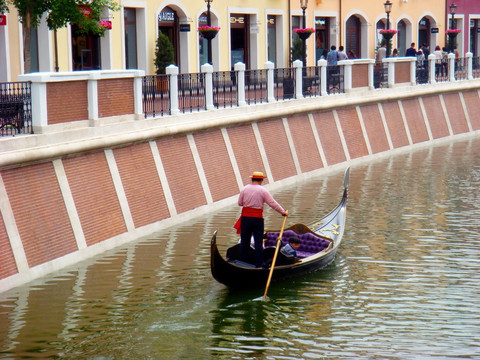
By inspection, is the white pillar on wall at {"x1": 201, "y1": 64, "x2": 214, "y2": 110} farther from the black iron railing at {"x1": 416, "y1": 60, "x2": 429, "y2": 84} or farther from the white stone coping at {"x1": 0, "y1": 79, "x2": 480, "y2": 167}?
the black iron railing at {"x1": 416, "y1": 60, "x2": 429, "y2": 84}

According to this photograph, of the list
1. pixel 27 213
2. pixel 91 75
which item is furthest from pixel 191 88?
pixel 27 213

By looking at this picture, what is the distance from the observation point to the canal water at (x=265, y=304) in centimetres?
1225

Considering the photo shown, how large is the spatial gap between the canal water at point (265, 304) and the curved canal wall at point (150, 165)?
52 cm

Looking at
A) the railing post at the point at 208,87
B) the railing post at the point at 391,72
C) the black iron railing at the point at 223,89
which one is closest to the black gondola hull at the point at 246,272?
the railing post at the point at 208,87

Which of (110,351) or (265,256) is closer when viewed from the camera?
(110,351)

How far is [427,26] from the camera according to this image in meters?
49.1

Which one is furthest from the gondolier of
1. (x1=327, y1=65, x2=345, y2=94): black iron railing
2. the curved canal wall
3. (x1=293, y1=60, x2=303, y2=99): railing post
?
(x1=327, y1=65, x2=345, y2=94): black iron railing

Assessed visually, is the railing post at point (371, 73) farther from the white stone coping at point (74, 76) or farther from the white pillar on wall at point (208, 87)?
the white stone coping at point (74, 76)

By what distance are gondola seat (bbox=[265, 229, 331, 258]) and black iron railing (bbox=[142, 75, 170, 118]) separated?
17.2 feet

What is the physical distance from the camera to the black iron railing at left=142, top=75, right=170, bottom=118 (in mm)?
20688

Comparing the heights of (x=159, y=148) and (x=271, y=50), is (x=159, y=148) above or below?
below

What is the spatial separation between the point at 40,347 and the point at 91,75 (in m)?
7.67

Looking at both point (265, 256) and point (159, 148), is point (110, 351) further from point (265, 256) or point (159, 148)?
point (159, 148)

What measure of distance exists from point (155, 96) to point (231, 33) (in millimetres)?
15916
